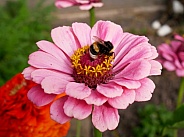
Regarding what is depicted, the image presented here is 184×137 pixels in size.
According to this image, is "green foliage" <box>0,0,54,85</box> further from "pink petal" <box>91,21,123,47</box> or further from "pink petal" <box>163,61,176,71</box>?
"pink petal" <box>91,21,123,47</box>

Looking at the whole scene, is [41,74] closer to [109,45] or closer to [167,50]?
[109,45]

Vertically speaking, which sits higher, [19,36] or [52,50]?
[52,50]

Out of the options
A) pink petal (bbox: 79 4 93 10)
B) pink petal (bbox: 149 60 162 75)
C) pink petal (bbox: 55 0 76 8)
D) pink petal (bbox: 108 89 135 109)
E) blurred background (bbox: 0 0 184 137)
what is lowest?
blurred background (bbox: 0 0 184 137)

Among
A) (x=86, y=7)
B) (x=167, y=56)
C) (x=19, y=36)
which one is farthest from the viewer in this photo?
(x=19, y=36)

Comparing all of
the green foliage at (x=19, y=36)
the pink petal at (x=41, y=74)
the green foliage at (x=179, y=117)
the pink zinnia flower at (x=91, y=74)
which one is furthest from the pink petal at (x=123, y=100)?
the green foliage at (x=19, y=36)

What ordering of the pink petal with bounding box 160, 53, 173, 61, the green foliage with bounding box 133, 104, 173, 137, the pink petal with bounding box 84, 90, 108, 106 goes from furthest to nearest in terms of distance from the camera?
1. the green foliage with bounding box 133, 104, 173, 137
2. the pink petal with bounding box 160, 53, 173, 61
3. the pink petal with bounding box 84, 90, 108, 106

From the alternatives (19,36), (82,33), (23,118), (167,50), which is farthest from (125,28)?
(82,33)

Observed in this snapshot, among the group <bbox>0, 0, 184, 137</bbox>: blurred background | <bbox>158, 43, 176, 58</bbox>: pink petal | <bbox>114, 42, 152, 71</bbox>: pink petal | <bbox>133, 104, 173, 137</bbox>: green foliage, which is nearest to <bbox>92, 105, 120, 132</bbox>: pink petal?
<bbox>114, 42, 152, 71</bbox>: pink petal
